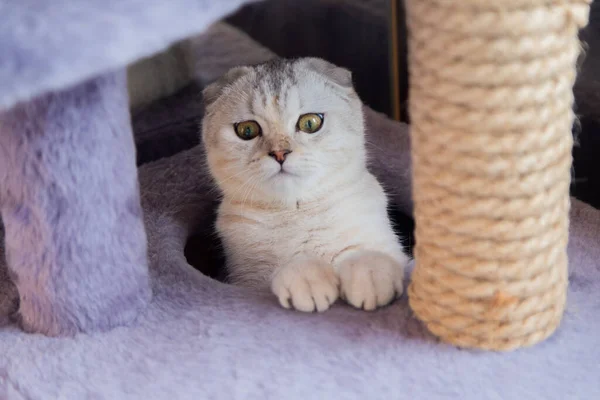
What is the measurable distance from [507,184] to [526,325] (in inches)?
7.9

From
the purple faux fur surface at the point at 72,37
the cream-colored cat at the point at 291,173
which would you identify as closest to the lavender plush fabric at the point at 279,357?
the cream-colored cat at the point at 291,173

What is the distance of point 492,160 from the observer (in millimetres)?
746

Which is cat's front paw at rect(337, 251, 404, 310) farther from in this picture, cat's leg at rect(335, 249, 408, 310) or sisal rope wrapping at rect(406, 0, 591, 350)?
sisal rope wrapping at rect(406, 0, 591, 350)

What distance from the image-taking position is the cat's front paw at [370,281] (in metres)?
0.97

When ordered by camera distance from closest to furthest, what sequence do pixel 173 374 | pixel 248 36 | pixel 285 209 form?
pixel 173 374, pixel 285 209, pixel 248 36

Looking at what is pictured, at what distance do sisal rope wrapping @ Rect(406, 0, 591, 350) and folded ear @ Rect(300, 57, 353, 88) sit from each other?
1.77 feet

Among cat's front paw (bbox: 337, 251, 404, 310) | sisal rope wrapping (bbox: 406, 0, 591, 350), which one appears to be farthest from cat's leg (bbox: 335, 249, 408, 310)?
sisal rope wrapping (bbox: 406, 0, 591, 350)

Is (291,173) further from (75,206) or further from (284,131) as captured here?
(75,206)

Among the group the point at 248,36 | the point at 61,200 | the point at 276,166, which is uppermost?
the point at 61,200

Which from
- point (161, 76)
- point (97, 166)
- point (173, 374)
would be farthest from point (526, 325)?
point (161, 76)

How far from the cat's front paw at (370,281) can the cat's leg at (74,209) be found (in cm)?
32

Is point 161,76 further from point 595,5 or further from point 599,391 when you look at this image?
point 599,391

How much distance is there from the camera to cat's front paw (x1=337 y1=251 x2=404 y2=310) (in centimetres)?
97

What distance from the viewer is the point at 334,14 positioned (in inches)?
87.5
